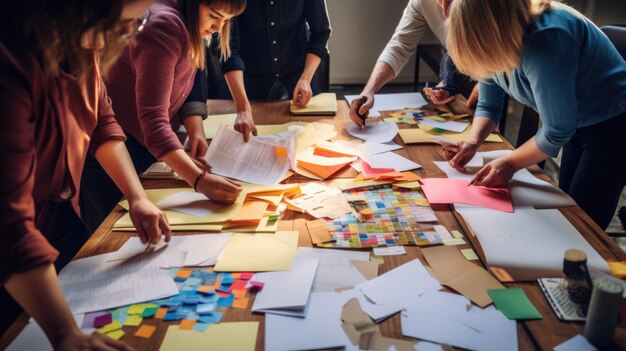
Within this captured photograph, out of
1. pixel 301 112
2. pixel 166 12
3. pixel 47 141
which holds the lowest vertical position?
pixel 301 112

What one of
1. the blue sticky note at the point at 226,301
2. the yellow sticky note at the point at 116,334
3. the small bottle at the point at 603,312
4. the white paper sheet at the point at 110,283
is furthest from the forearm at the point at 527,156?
the yellow sticky note at the point at 116,334

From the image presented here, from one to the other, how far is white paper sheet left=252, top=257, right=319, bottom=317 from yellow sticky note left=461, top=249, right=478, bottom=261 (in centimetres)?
34

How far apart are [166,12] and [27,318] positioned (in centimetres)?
83

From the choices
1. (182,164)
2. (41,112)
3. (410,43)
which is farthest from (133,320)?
(410,43)

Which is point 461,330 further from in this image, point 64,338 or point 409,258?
point 64,338

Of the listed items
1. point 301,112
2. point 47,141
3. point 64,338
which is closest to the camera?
point 64,338

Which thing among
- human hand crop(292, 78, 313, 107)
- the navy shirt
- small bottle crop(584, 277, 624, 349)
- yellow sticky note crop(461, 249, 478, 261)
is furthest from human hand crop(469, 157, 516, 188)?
the navy shirt

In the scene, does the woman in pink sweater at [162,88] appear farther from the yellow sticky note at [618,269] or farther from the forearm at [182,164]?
the yellow sticky note at [618,269]

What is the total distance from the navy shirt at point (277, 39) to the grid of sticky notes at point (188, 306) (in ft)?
4.33

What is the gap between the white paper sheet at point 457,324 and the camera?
34.3 inches

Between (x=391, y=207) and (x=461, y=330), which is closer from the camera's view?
(x=461, y=330)

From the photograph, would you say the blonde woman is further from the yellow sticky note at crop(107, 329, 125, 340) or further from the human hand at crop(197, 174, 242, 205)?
the yellow sticky note at crop(107, 329, 125, 340)

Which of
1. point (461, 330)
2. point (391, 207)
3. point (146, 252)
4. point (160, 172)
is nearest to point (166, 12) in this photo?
point (160, 172)

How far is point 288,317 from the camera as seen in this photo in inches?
37.1
